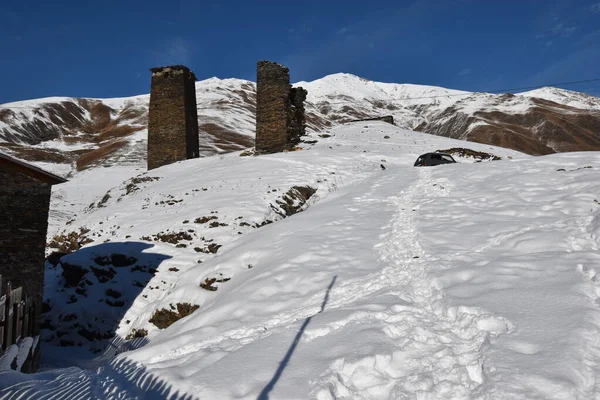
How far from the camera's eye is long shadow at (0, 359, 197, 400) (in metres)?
4.94

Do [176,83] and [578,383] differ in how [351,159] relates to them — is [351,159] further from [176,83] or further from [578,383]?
[578,383]

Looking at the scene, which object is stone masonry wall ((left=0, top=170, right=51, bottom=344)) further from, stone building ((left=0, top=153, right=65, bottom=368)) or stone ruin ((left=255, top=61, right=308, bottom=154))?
stone ruin ((left=255, top=61, right=308, bottom=154))

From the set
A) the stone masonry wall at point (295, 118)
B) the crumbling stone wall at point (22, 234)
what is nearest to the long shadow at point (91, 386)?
the crumbling stone wall at point (22, 234)

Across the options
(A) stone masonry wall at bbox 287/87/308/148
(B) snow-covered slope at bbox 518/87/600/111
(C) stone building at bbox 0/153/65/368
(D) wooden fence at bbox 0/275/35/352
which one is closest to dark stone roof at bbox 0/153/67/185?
(C) stone building at bbox 0/153/65/368

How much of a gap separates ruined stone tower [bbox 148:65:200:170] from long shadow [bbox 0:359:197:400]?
81.6 feet

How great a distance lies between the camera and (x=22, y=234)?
902cm

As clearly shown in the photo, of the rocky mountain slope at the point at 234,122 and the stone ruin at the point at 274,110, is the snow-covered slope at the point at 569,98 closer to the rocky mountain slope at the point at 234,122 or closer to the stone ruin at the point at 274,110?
the rocky mountain slope at the point at 234,122

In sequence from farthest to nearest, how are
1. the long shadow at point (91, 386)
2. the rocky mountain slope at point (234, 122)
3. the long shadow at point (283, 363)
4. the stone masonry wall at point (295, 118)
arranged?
1. the rocky mountain slope at point (234, 122)
2. the stone masonry wall at point (295, 118)
3. the long shadow at point (91, 386)
4. the long shadow at point (283, 363)

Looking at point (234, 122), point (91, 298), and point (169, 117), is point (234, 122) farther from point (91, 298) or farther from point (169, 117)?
point (91, 298)

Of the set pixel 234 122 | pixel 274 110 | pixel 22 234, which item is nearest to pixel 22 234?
pixel 22 234

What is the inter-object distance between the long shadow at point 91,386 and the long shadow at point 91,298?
3.11m

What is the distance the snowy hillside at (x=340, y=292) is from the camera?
4812 millimetres

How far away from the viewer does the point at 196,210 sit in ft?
50.2

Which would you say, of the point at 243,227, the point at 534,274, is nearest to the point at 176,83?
the point at 243,227
